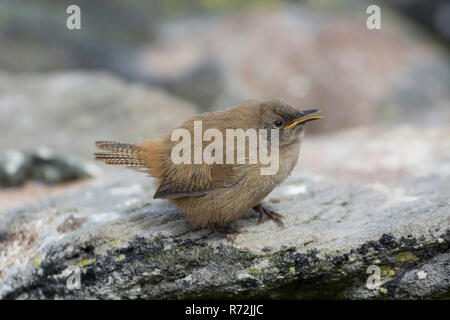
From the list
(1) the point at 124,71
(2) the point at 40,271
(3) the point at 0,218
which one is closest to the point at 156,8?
(1) the point at 124,71

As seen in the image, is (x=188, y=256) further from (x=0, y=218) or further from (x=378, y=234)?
(x=0, y=218)

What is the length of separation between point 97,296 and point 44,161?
3234 millimetres

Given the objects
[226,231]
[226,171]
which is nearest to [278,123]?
[226,171]

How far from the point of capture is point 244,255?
4.22 m

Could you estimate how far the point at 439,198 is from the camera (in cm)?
458

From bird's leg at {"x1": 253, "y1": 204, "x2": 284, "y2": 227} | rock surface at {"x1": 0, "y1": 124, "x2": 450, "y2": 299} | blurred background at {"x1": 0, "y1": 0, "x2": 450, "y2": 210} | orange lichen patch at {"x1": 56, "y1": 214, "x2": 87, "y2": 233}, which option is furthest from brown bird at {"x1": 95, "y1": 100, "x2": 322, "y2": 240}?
blurred background at {"x1": 0, "y1": 0, "x2": 450, "y2": 210}

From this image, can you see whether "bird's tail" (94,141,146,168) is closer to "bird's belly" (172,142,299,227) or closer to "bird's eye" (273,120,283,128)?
"bird's belly" (172,142,299,227)

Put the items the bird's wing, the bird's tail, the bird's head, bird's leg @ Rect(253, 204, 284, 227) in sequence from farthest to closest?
the bird's tail
bird's leg @ Rect(253, 204, 284, 227)
the bird's head
the bird's wing

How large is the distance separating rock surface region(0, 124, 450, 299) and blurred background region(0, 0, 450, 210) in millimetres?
1669

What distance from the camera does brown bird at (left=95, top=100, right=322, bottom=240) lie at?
Result: 4.30m

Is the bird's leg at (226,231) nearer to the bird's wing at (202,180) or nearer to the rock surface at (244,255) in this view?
the rock surface at (244,255)

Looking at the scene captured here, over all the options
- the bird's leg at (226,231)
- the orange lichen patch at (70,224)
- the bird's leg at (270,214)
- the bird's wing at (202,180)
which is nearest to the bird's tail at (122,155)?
the bird's wing at (202,180)

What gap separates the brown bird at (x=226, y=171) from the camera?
430cm

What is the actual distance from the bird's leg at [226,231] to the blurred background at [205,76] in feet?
7.59
